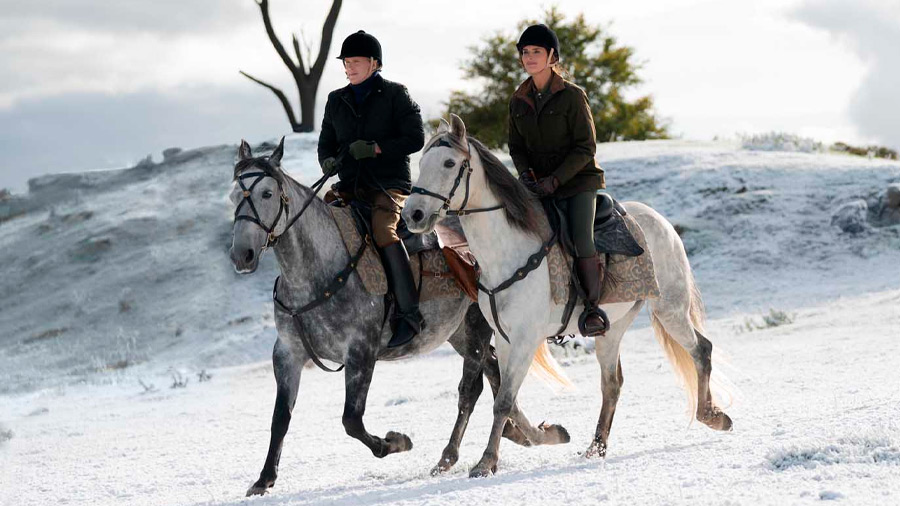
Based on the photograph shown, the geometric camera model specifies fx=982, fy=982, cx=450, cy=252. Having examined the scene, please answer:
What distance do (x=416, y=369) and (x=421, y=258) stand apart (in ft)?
24.8

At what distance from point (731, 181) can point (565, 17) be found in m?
18.8

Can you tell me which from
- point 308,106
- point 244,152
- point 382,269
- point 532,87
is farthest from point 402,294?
point 308,106

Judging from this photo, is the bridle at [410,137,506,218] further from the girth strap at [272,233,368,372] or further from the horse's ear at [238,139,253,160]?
the horse's ear at [238,139,253,160]

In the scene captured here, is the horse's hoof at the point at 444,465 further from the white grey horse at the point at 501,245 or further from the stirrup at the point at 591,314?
the stirrup at the point at 591,314

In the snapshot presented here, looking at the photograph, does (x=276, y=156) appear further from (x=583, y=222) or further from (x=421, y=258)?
(x=583, y=222)

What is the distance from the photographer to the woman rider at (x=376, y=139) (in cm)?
725

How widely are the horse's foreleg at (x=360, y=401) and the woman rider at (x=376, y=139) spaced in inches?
16.3

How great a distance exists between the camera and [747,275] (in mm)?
18453

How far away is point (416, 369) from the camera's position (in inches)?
584

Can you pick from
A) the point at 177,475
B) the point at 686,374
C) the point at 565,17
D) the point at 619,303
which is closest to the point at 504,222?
the point at 619,303

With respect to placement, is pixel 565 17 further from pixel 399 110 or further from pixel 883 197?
pixel 399 110

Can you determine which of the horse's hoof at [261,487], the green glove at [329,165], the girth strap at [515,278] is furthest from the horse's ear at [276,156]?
the horse's hoof at [261,487]

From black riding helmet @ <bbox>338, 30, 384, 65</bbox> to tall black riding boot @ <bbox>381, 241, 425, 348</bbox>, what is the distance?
148cm

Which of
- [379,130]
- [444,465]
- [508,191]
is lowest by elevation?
[444,465]
